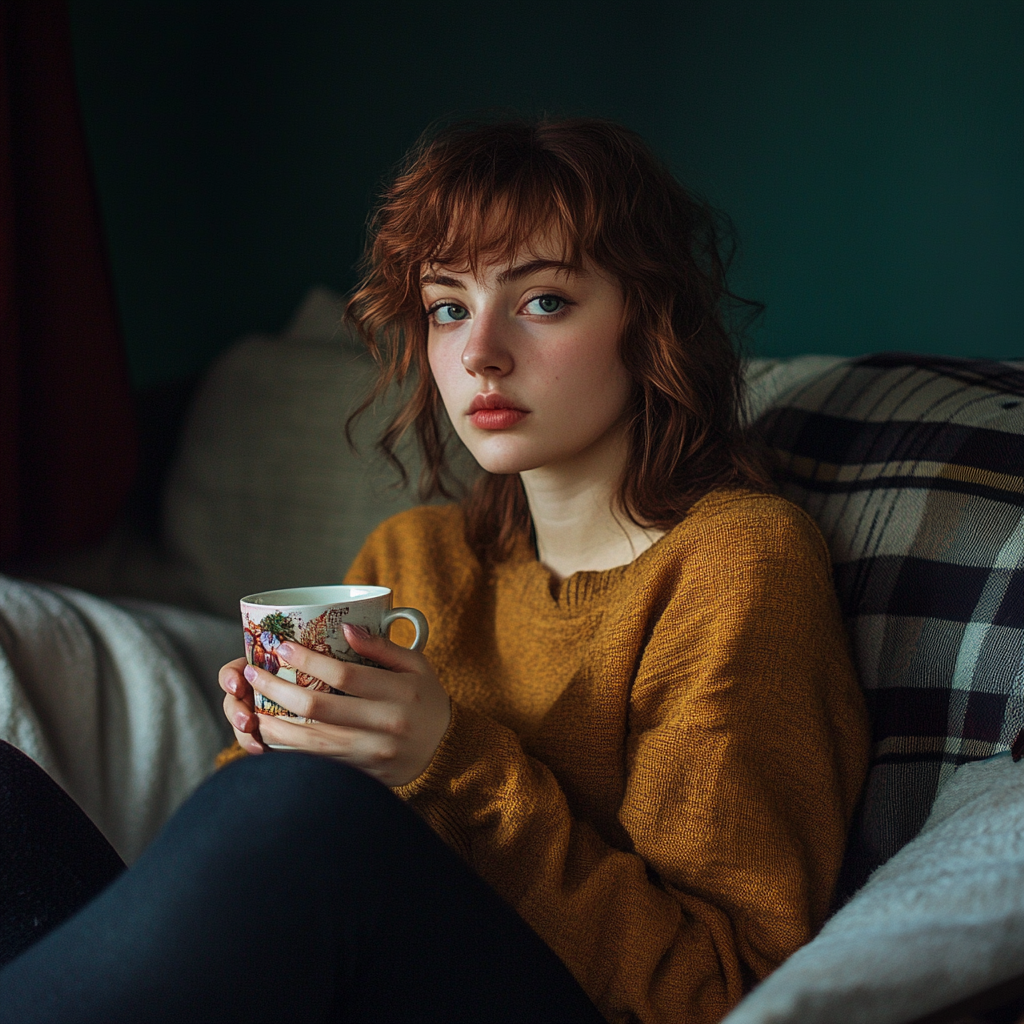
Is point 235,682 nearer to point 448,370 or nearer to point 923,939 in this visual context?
point 448,370

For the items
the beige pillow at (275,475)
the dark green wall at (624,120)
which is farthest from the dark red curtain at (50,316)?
the dark green wall at (624,120)

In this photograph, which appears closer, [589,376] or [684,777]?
[684,777]

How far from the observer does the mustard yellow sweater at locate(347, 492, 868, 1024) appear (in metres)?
0.72

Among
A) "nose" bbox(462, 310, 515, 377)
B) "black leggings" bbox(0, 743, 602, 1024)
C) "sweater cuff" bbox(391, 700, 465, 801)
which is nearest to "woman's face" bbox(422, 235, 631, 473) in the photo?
"nose" bbox(462, 310, 515, 377)

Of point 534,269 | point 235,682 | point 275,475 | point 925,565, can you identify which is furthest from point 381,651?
point 275,475

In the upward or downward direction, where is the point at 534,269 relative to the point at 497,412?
upward

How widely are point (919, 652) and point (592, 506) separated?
12.8 inches

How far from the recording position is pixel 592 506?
969 mm

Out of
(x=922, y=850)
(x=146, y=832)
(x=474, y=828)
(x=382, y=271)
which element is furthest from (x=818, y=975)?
(x=146, y=832)

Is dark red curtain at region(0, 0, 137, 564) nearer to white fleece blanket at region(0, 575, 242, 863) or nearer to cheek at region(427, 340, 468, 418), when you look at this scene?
white fleece blanket at region(0, 575, 242, 863)

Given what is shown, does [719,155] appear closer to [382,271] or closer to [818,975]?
[382,271]

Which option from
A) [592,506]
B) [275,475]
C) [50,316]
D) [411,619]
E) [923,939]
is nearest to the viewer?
[923,939]

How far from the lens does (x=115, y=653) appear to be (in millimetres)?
1230

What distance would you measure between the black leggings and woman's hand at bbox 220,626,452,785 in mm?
52
